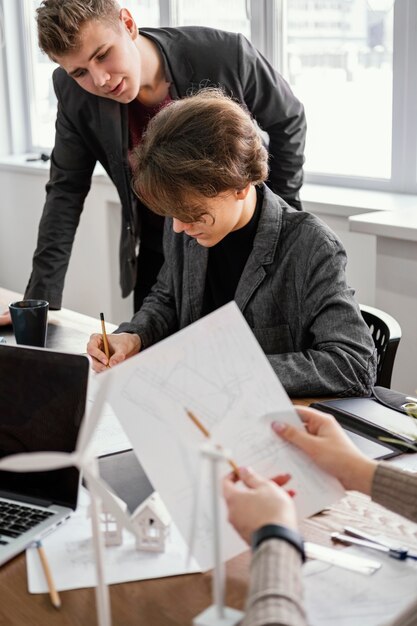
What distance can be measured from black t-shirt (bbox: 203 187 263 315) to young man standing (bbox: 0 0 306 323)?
496 mm

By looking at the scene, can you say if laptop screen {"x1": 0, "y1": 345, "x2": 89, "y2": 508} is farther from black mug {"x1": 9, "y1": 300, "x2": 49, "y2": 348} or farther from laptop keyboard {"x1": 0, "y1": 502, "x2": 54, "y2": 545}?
black mug {"x1": 9, "y1": 300, "x2": 49, "y2": 348}

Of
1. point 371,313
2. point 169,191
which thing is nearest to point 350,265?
point 371,313

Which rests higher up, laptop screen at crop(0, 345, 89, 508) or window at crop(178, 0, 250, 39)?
window at crop(178, 0, 250, 39)

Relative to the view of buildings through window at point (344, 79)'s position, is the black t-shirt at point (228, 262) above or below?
below

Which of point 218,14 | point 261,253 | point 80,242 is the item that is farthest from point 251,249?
point 80,242

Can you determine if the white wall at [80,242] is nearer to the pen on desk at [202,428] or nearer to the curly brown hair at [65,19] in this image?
the curly brown hair at [65,19]

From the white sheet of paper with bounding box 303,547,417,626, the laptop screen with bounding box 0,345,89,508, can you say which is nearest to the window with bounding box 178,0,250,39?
the laptop screen with bounding box 0,345,89,508

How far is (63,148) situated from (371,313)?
0.98m

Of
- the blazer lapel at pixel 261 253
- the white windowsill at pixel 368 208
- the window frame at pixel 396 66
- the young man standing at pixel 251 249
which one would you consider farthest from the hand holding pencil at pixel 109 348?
the window frame at pixel 396 66

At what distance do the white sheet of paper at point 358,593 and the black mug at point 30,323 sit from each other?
0.94m

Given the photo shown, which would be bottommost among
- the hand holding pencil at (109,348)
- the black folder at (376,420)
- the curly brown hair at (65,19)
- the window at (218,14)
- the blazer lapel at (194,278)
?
the black folder at (376,420)

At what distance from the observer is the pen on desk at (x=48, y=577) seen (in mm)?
969

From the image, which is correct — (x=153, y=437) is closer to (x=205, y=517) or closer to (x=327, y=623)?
(x=205, y=517)

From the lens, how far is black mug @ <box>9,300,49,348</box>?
179cm
